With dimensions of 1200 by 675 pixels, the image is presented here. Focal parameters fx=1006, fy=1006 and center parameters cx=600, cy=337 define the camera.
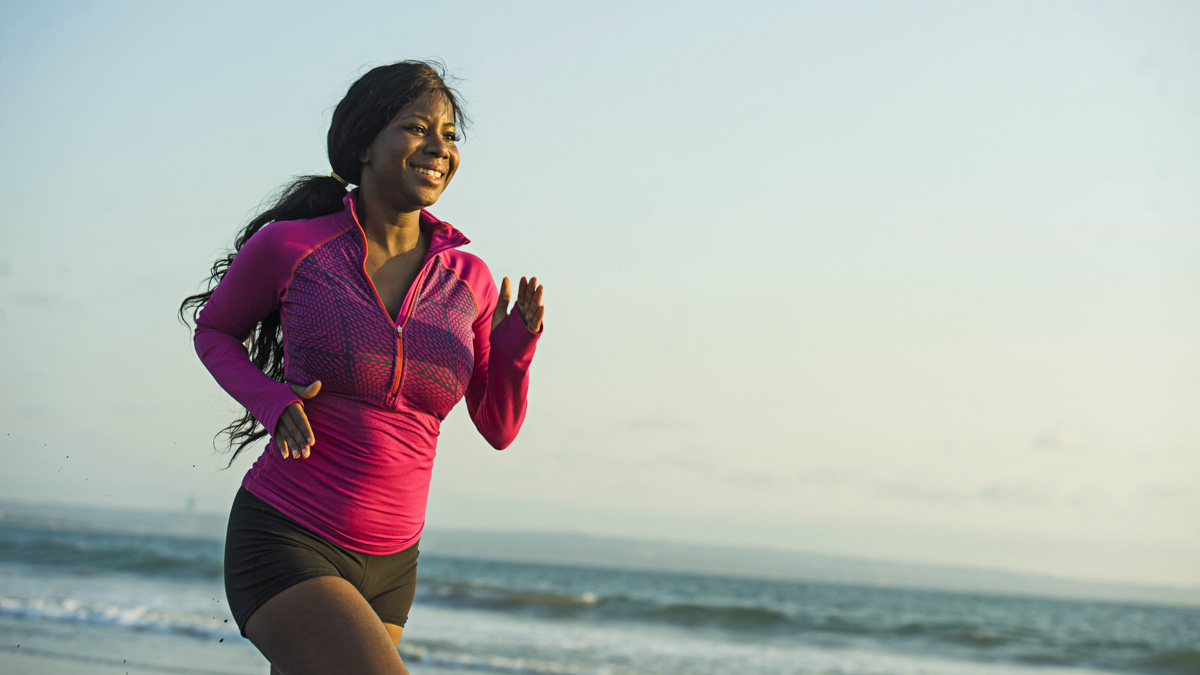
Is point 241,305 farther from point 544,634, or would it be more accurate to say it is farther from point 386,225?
point 544,634

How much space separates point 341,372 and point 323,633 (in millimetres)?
524

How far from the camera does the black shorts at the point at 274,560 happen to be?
196cm

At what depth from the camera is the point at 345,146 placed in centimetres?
236

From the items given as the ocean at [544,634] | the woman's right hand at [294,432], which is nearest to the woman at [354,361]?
the woman's right hand at [294,432]

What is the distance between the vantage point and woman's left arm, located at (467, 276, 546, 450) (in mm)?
2361

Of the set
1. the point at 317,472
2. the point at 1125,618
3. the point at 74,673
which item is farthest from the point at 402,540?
the point at 1125,618

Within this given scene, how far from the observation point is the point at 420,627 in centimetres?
1125

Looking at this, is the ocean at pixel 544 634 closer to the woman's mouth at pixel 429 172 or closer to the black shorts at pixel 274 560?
the black shorts at pixel 274 560

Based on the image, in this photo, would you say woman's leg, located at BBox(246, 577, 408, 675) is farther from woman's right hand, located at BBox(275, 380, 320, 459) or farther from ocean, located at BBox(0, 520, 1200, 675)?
ocean, located at BBox(0, 520, 1200, 675)

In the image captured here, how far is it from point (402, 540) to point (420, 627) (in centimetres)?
959

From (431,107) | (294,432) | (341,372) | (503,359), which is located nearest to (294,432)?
(294,432)

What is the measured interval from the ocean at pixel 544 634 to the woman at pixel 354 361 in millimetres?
5821

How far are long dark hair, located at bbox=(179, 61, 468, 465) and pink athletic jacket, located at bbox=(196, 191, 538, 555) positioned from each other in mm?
127

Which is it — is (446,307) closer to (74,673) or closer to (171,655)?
(74,673)
